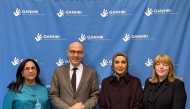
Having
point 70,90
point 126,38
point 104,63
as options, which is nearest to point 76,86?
point 70,90

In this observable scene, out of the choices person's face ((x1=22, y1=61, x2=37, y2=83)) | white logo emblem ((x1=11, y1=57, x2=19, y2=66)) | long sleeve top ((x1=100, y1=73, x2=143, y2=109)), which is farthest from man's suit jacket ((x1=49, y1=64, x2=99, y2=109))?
white logo emblem ((x1=11, y1=57, x2=19, y2=66))

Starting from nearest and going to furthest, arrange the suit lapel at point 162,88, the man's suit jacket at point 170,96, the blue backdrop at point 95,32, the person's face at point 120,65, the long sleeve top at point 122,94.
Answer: the man's suit jacket at point 170,96
the suit lapel at point 162,88
the long sleeve top at point 122,94
the person's face at point 120,65
the blue backdrop at point 95,32

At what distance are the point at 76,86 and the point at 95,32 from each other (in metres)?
0.89

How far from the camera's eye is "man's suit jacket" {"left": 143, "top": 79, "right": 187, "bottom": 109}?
101 inches

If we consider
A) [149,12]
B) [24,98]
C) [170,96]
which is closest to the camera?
[170,96]

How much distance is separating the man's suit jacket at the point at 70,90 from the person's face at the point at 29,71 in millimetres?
297

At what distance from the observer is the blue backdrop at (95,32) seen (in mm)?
3404

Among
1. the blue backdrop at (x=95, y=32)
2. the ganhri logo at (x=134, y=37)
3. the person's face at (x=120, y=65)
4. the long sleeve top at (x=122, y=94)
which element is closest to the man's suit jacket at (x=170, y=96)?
the long sleeve top at (x=122, y=94)

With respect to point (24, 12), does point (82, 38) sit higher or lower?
lower

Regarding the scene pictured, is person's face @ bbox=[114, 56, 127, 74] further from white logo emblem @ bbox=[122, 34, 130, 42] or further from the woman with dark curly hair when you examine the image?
the woman with dark curly hair

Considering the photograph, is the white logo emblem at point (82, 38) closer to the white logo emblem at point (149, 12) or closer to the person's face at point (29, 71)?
the person's face at point (29, 71)

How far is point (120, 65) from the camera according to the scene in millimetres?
2982

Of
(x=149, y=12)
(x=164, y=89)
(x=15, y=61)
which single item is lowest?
(x=164, y=89)

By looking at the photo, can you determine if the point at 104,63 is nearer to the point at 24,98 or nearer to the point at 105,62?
the point at 105,62
